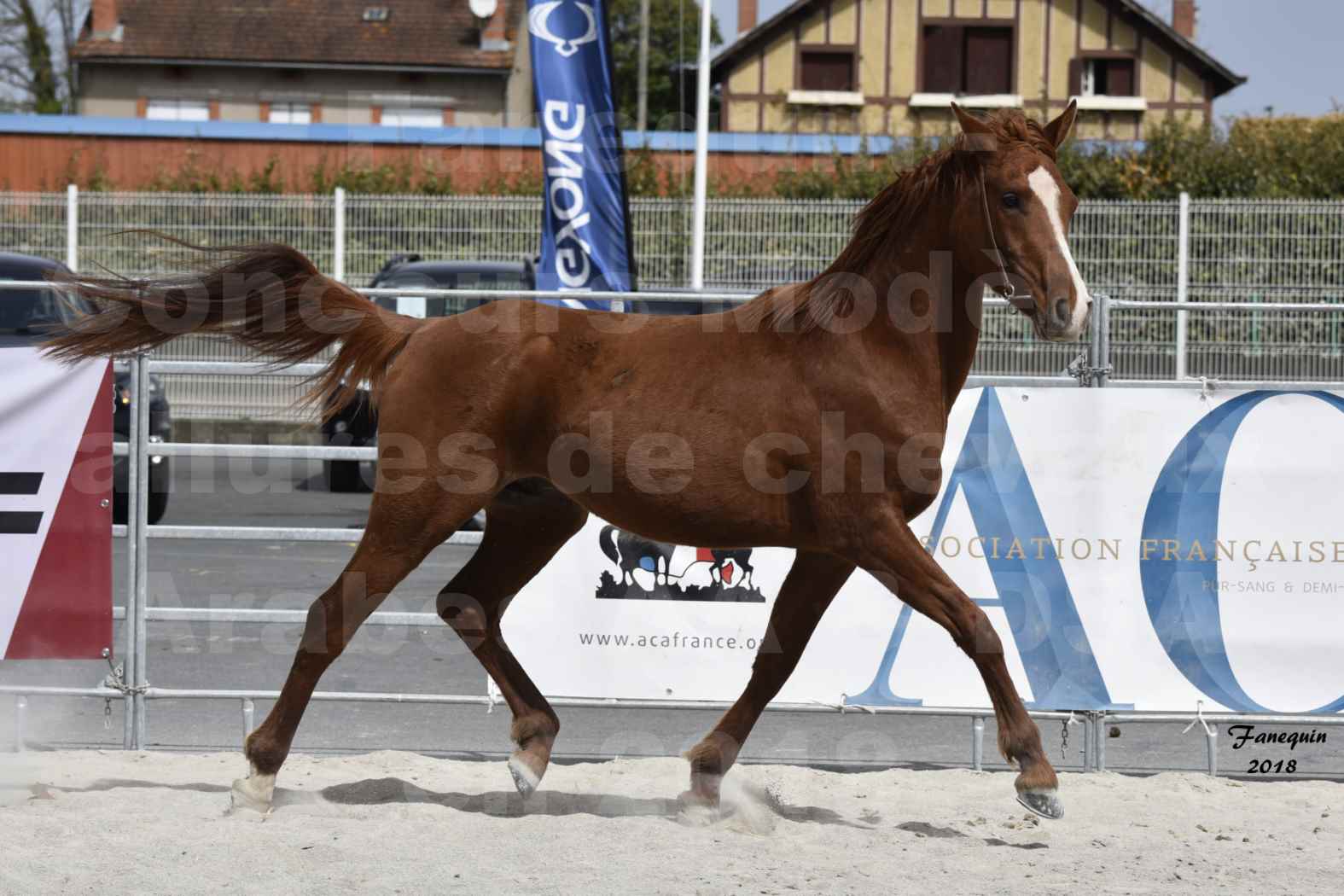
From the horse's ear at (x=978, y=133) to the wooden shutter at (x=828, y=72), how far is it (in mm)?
29430

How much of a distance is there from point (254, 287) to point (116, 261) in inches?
485

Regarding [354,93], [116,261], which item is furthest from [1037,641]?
[354,93]

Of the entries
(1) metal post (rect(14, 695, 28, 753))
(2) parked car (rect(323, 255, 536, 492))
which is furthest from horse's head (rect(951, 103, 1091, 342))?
(2) parked car (rect(323, 255, 536, 492))

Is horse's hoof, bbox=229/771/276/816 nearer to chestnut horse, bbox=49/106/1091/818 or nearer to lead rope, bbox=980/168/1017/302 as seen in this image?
chestnut horse, bbox=49/106/1091/818

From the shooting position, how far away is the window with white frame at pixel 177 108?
38.2m

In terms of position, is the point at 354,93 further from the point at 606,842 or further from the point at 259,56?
the point at 606,842

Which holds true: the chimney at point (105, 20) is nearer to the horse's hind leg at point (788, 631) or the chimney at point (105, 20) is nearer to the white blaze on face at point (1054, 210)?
the horse's hind leg at point (788, 631)

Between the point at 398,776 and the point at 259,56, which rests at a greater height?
the point at 259,56

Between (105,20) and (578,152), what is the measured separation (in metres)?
29.9

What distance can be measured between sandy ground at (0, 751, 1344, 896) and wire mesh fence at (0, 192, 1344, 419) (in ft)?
30.2

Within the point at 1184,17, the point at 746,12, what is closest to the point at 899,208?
the point at 746,12

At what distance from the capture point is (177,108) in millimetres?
38250

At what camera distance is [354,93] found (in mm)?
38156

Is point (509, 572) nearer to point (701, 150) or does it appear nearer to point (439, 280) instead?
point (439, 280)
